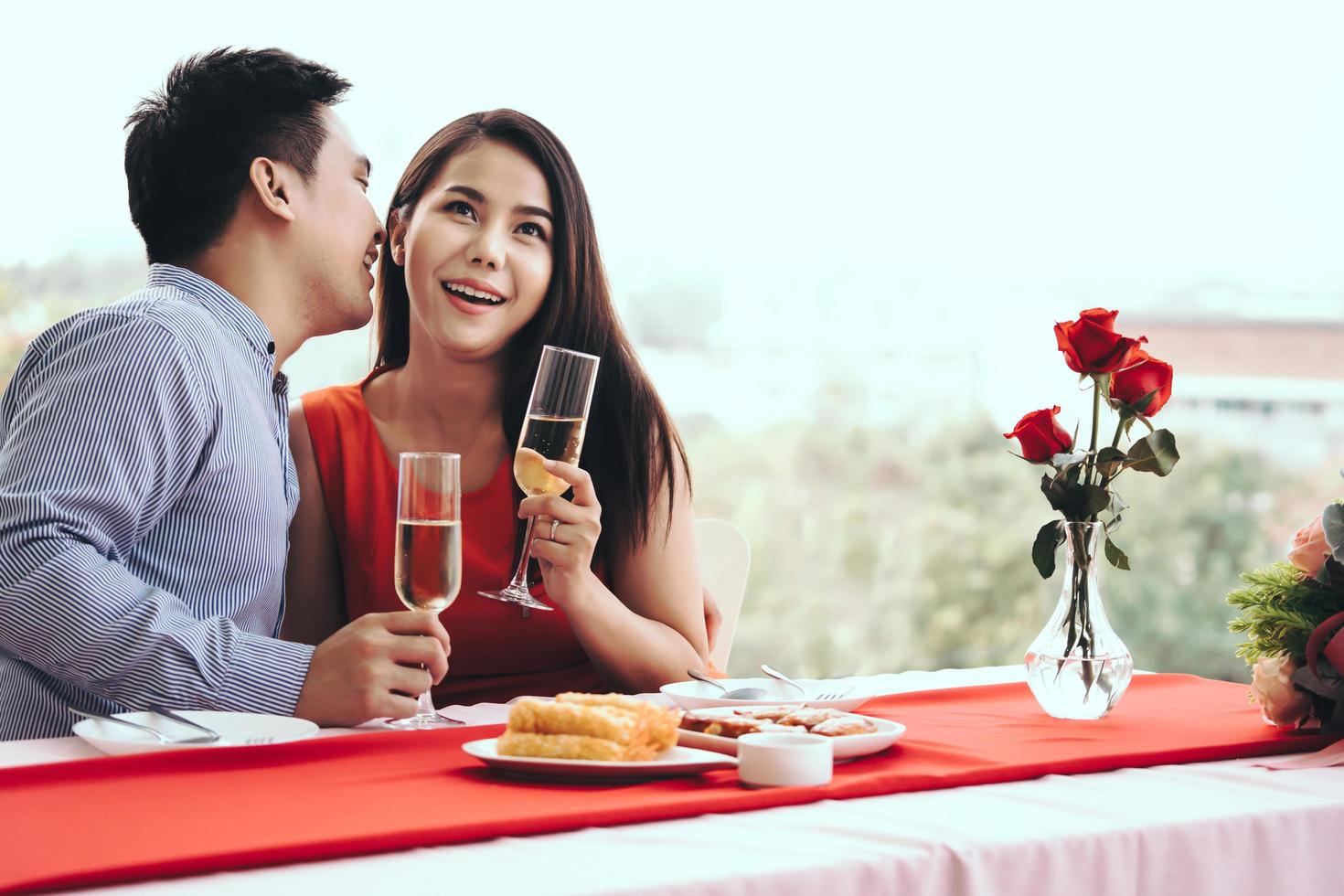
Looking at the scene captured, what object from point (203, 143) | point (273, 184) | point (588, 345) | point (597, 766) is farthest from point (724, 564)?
point (597, 766)

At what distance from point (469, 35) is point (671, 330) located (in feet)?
5.39

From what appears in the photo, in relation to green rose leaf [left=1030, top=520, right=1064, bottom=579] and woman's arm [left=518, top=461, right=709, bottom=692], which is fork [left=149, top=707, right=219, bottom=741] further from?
green rose leaf [left=1030, top=520, right=1064, bottom=579]

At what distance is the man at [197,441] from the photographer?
1560 mm

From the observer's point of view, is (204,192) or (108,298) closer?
(204,192)

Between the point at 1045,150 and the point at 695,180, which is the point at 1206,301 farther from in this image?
the point at 695,180

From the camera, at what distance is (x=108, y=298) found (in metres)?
5.32

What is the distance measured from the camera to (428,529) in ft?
5.00

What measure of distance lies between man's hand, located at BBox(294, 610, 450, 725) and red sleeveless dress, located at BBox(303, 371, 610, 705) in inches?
25.0

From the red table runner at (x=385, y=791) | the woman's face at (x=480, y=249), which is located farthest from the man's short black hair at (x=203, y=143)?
the red table runner at (x=385, y=791)

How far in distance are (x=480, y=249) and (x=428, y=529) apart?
802 millimetres

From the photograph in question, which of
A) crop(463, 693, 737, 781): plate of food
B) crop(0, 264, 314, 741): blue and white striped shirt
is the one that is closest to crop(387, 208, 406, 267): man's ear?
crop(0, 264, 314, 741): blue and white striped shirt

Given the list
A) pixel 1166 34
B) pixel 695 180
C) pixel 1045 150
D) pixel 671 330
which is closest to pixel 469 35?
pixel 695 180

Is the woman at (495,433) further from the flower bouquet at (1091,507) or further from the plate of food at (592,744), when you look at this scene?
the plate of food at (592,744)

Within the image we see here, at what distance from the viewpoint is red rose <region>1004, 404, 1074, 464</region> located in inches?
66.7
